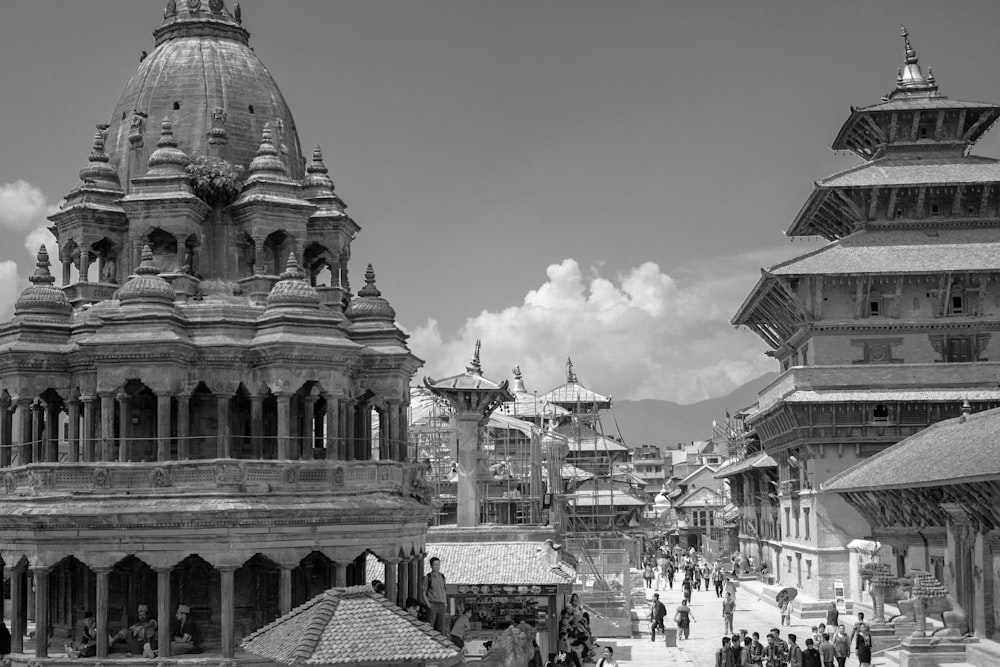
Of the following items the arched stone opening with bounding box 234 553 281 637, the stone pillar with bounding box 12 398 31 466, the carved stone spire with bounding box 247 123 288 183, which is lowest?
the arched stone opening with bounding box 234 553 281 637

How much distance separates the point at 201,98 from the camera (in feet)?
127

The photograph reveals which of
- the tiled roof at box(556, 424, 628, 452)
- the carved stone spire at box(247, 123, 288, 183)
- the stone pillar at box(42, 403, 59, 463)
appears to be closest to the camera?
the stone pillar at box(42, 403, 59, 463)

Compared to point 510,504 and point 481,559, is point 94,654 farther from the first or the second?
point 510,504

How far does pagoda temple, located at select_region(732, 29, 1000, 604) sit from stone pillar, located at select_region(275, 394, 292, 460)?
86.9ft

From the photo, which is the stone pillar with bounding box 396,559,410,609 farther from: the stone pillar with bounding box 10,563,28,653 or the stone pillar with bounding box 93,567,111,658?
the stone pillar with bounding box 10,563,28,653

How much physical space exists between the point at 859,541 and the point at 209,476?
2924 cm

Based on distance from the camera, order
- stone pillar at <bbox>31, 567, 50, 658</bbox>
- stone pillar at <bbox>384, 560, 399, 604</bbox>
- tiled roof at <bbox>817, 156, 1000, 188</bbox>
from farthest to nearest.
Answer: tiled roof at <bbox>817, 156, 1000, 188</bbox>
stone pillar at <bbox>384, 560, 399, 604</bbox>
stone pillar at <bbox>31, 567, 50, 658</bbox>

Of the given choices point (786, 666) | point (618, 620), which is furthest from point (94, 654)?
point (618, 620)

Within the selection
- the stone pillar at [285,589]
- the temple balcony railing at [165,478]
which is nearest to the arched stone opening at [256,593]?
the stone pillar at [285,589]

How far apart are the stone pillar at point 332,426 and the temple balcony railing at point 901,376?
25.2 m

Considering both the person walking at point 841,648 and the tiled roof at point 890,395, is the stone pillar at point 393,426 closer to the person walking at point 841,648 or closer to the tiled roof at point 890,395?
the person walking at point 841,648

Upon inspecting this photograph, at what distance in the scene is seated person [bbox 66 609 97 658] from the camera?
32.2m

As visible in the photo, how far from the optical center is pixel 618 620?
167ft

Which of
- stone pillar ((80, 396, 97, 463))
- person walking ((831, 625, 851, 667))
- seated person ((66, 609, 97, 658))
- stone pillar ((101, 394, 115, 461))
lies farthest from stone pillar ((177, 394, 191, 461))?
person walking ((831, 625, 851, 667))
